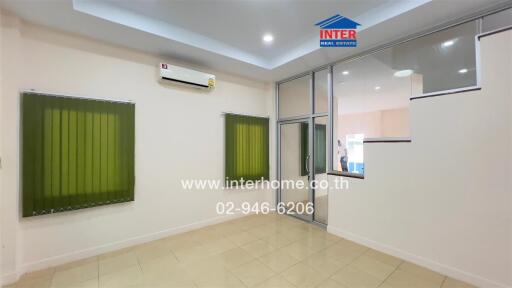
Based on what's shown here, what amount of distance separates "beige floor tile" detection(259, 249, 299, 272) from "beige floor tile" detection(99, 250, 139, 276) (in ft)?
5.28

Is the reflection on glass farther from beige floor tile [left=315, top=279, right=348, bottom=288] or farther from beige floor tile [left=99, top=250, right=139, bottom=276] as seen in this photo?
beige floor tile [left=99, top=250, right=139, bottom=276]

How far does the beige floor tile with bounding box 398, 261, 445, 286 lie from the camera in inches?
92.2

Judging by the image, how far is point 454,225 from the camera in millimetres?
2379

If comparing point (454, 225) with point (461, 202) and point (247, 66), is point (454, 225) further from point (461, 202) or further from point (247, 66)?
point (247, 66)

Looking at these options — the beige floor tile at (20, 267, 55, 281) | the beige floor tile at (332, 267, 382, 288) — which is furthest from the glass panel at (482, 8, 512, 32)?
the beige floor tile at (20, 267, 55, 281)

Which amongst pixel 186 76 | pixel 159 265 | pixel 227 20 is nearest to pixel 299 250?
pixel 159 265

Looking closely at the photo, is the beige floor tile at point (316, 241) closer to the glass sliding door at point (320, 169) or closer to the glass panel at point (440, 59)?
the glass sliding door at point (320, 169)

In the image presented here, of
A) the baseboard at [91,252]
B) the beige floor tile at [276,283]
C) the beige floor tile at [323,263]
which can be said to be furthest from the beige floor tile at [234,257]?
the baseboard at [91,252]

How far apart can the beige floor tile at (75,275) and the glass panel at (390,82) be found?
361 centimetres

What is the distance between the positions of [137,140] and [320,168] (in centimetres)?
317

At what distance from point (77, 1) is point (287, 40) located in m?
2.60

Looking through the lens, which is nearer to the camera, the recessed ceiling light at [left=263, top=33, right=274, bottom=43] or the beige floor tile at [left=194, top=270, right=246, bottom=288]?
the beige floor tile at [left=194, top=270, right=246, bottom=288]

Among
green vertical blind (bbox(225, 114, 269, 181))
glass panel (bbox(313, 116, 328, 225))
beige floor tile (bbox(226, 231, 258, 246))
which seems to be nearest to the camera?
beige floor tile (bbox(226, 231, 258, 246))

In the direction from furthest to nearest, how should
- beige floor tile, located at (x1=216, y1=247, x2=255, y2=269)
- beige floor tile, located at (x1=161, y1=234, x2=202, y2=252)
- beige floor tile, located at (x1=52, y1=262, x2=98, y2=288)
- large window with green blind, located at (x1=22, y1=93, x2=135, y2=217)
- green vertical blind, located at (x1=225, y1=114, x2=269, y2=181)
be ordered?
green vertical blind, located at (x1=225, y1=114, x2=269, y2=181)
beige floor tile, located at (x1=161, y1=234, x2=202, y2=252)
beige floor tile, located at (x1=216, y1=247, x2=255, y2=269)
large window with green blind, located at (x1=22, y1=93, x2=135, y2=217)
beige floor tile, located at (x1=52, y1=262, x2=98, y2=288)
